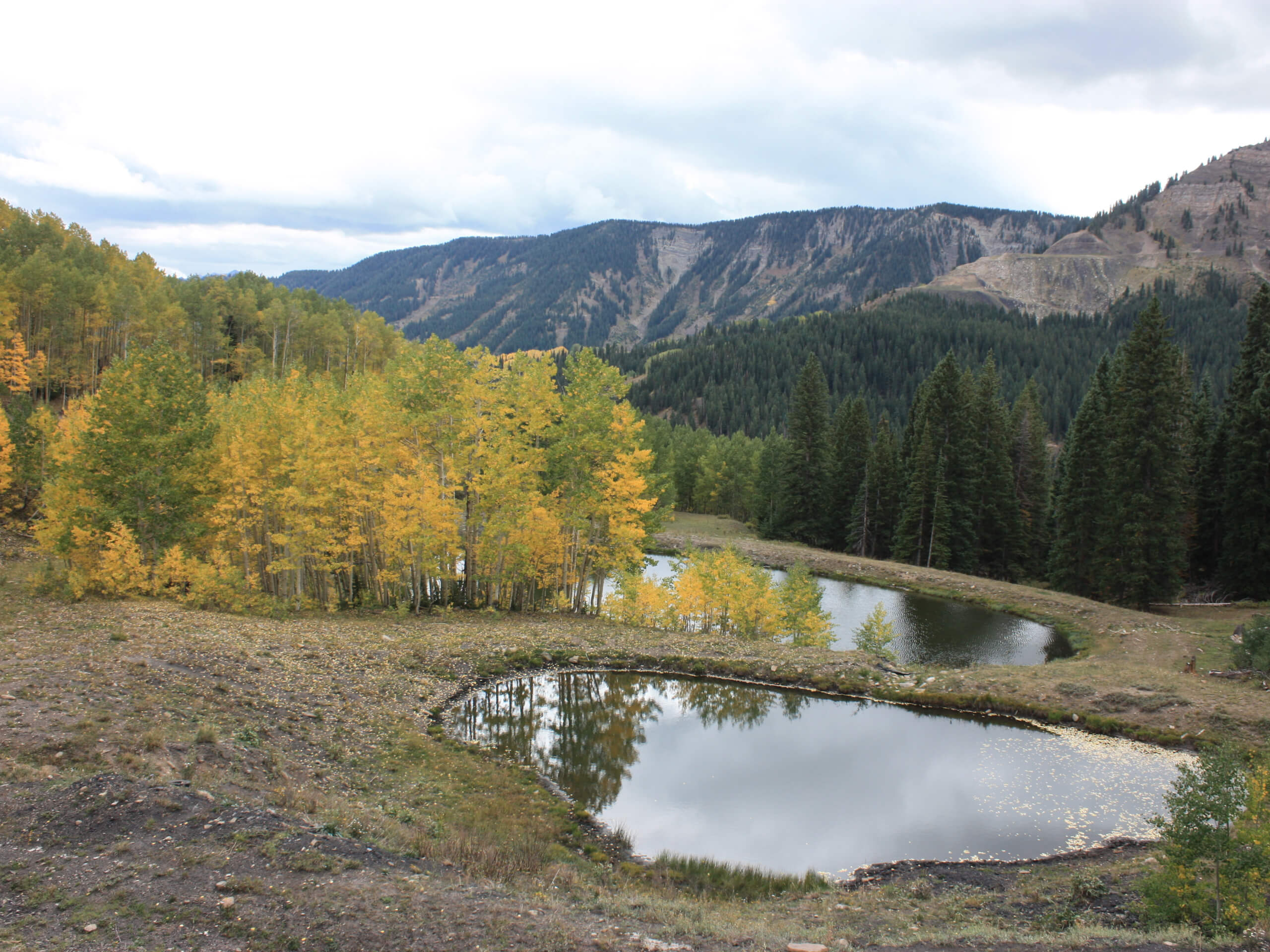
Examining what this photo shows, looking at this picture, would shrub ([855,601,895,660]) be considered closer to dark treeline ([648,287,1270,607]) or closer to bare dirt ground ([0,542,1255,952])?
bare dirt ground ([0,542,1255,952])

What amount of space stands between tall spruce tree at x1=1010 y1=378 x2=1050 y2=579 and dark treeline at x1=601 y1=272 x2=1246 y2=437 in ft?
269

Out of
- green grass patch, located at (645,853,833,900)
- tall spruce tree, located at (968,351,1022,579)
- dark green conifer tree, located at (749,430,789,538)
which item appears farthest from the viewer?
dark green conifer tree, located at (749,430,789,538)

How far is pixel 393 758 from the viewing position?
1648 centimetres

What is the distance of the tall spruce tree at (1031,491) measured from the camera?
2238 inches

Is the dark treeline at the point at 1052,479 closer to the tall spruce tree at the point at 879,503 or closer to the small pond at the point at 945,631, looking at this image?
the tall spruce tree at the point at 879,503

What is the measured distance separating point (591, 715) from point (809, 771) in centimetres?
735

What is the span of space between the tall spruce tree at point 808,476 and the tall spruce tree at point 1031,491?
16.7m

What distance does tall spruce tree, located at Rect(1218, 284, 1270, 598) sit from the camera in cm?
3591

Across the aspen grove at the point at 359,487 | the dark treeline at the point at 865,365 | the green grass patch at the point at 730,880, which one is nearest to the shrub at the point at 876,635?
the aspen grove at the point at 359,487

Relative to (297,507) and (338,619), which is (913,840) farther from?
(297,507)

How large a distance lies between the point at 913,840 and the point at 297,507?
25.1 meters

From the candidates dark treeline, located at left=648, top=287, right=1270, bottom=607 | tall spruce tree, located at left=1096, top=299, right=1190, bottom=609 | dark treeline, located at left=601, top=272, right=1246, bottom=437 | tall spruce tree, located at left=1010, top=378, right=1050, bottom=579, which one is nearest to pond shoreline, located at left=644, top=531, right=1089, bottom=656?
dark treeline, located at left=648, top=287, right=1270, bottom=607

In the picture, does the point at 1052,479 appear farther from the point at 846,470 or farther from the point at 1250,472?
the point at 1250,472

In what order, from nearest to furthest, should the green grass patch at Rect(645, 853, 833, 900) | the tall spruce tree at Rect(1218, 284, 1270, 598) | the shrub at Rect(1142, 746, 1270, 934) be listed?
1. the shrub at Rect(1142, 746, 1270, 934)
2. the green grass patch at Rect(645, 853, 833, 900)
3. the tall spruce tree at Rect(1218, 284, 1270, 598)
